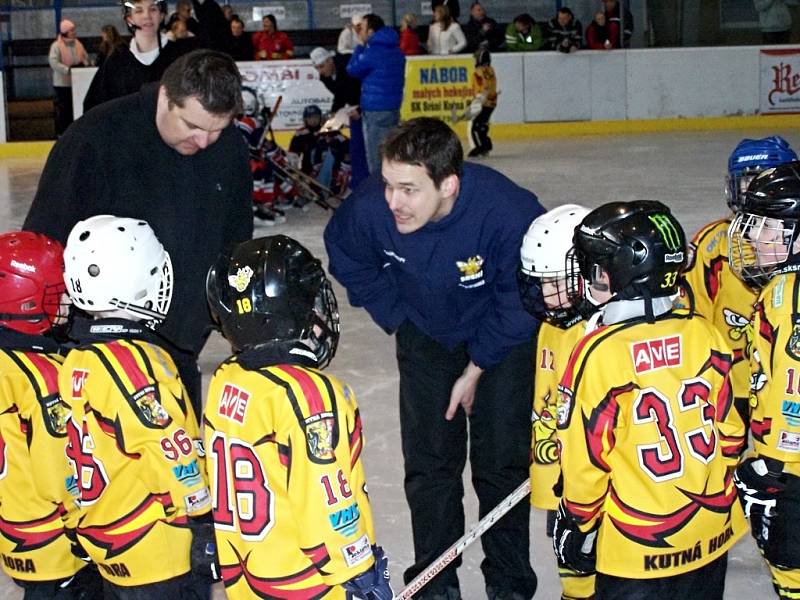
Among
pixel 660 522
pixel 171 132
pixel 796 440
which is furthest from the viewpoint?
pixel 171 132

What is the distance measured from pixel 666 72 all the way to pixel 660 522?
13500 millimetres

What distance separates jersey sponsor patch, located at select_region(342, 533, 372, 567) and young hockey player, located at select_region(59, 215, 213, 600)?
0.47 m

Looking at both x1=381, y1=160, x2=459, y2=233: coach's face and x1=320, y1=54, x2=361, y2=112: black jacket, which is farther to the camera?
x1=320, y1=54, x2=361, y2=112: black jacket

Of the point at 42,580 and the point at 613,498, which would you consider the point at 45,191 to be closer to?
the point at 42,580

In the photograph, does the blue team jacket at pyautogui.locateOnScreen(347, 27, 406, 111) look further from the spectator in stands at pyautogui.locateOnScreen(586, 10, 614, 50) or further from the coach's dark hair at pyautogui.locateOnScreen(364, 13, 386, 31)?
the spectator in stands at pyautogui.locateOnScreen(586, 10, 614, 50)

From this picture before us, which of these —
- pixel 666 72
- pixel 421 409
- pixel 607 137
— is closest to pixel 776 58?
pixel 666 72

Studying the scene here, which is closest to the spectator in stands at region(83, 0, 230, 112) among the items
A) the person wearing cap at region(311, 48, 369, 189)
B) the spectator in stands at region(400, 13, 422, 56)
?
the person wearing cap at region(311, 48, 369, 189)

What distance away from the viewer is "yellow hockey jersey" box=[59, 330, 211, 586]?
2.36m

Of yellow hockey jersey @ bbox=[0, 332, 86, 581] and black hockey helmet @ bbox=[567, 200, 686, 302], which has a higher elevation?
black hockey helmet @ bbox=[567, 200, 686, 302]

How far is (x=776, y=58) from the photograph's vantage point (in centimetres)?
1507

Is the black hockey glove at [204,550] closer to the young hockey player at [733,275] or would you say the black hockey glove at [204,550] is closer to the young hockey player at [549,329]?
the young hockey player at [549,329]

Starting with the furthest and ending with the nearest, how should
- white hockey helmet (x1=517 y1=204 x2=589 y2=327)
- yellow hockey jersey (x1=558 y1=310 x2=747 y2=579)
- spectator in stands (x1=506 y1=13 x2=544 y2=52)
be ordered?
spectator in stands (x1=506 y1=13 x2=544 y2=52), white hockey helmet (x1=517 y1=204 x2=589 y2=327), yellow hockey jersey (x1=558 y1=310 x2=747 y2=579)

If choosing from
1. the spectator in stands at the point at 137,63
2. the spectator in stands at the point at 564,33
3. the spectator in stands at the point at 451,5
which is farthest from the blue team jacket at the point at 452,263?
the spectator in stands at the point at 564,33

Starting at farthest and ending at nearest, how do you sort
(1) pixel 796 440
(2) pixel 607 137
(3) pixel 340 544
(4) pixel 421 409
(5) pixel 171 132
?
(2) pixel 607 137 < (4) pixel 421 409 < (5) pixel 171 132 < (1) pixel 796 440 < (3) pixel 340 544
